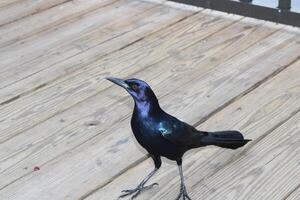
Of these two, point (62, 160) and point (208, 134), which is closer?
point (208, 134)

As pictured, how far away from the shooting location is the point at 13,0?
3.45 metres

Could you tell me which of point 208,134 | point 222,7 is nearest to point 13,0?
point 222,7

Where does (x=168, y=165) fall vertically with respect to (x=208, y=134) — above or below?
below

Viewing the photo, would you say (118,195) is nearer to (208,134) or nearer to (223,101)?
(208,134)

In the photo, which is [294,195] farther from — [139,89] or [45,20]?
[45,20]

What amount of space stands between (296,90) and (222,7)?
832 mm

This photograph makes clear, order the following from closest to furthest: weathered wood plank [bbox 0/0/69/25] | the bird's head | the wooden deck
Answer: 1. the bird's head
2. the wooden deck
3. weathered wood plank [bbox 0/0/69/25]

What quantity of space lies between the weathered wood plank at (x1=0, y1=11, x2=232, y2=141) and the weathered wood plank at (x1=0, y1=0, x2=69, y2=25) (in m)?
0.65

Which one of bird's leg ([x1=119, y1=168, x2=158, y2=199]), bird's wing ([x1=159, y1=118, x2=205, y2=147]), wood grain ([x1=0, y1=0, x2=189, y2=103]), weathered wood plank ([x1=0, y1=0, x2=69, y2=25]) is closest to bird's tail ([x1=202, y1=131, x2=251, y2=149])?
bird's wing ([x1=159, y1=118, x2=205, y2=147])

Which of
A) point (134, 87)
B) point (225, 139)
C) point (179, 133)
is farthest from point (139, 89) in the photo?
point (225, 139)

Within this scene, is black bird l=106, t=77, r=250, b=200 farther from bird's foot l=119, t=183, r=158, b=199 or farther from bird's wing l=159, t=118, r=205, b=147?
bird's foot l=119, t=183, r=158, b=199

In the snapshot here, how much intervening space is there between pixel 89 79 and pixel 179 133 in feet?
3.17

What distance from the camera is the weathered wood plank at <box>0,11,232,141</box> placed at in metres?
2.32

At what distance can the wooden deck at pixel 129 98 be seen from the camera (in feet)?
6.29
